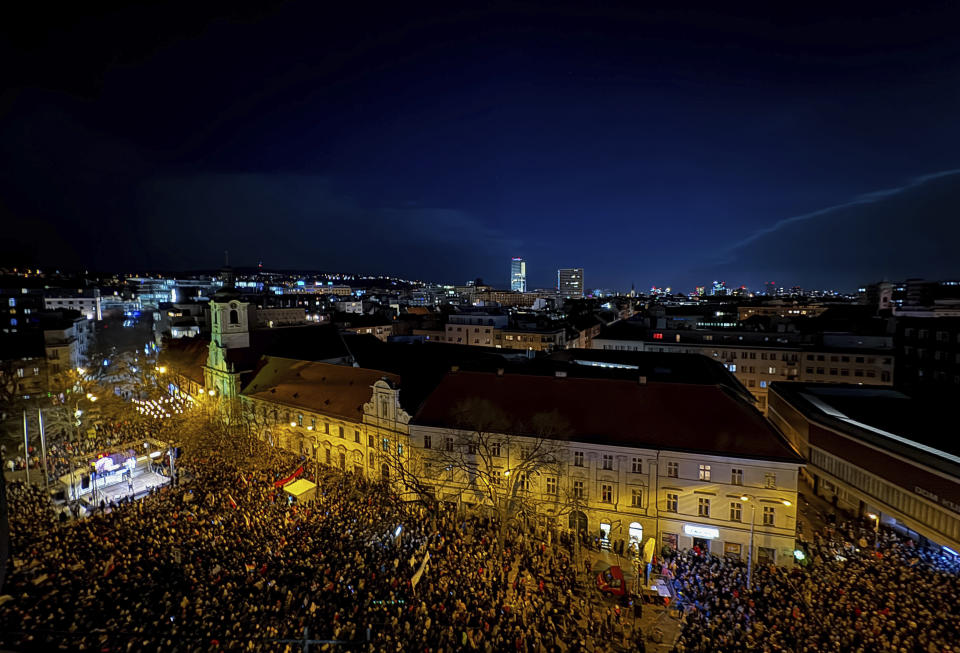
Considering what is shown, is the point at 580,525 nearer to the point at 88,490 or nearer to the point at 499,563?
the point at 499,563

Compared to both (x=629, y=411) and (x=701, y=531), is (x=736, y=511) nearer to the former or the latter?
A: (x=701, y=531)

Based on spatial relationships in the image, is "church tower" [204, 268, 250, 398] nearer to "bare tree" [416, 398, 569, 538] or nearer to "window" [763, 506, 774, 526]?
"bare tree" [416, 398, 569, 538]

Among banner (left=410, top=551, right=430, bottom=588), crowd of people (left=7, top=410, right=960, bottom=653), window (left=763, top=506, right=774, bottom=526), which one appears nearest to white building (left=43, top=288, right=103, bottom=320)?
crowd of people (left=7, top=410, right=960, bottom=653)

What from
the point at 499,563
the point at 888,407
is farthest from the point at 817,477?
the point at 499,563

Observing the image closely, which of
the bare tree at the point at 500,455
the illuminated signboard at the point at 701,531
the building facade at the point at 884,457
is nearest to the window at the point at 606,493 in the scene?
the bare tree at the point at 500,455

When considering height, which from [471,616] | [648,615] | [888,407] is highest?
[888,407]

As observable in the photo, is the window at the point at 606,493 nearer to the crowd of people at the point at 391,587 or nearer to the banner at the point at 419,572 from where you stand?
the crowd of people at the point at 391,587

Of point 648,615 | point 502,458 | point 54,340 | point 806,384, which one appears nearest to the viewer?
point 648,615
